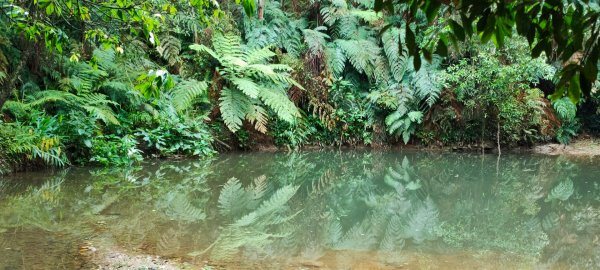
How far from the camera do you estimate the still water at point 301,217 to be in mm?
3590

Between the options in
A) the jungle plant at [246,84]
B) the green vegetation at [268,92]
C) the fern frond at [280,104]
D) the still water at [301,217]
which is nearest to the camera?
the still water at [301,217]

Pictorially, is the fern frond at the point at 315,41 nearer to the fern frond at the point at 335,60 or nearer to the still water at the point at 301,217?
the fern frond at the point at 335,60

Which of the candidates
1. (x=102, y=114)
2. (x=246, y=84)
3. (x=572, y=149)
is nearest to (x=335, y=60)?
(x=246, y=84)

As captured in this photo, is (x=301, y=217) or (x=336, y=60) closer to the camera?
(x=301, y=217)

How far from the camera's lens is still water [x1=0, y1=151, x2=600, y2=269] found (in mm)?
3590

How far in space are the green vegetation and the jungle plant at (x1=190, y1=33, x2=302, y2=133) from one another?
28 millimetres

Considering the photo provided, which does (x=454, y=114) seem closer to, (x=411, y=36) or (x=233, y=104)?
(x=233, y=104)

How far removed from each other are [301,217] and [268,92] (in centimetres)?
539

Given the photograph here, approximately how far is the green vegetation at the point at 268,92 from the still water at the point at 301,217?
700mm

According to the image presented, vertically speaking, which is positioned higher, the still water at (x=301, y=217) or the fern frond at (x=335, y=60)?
the fern frond at (x=335, y=60)

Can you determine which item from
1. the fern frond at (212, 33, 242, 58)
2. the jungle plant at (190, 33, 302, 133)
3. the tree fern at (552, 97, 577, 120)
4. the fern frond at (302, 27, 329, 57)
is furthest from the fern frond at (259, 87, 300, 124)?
the tree fern at (552, 97, 577, 120)

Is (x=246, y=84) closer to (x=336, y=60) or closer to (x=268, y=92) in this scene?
(x=268, y=92)

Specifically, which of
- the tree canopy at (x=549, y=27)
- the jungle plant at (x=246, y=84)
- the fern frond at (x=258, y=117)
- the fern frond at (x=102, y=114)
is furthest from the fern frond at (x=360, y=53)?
the tree canopy at (x=549, y=27)

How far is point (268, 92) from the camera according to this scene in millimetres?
9969
